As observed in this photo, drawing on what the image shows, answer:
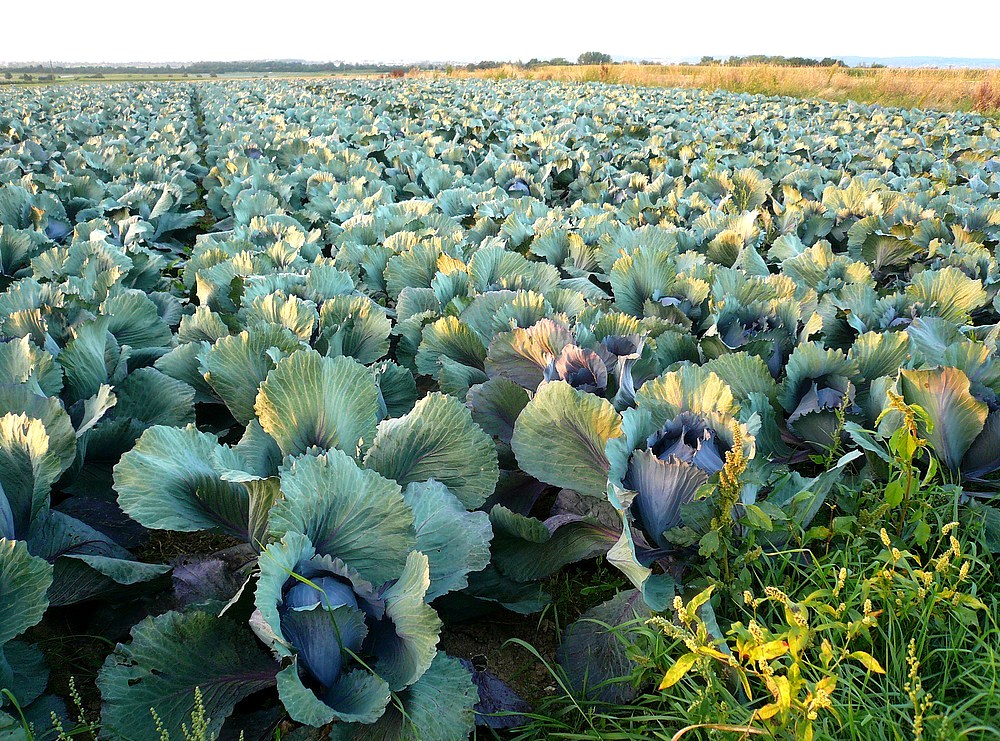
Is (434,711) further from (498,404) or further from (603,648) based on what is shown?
(498,404)

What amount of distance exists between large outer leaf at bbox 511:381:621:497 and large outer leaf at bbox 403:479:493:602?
0.26m

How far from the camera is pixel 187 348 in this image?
76.9 inches

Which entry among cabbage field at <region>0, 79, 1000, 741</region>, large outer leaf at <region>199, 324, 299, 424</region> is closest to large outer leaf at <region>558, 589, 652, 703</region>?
cabbage field at <region>0, 79, 1000, 741</region>

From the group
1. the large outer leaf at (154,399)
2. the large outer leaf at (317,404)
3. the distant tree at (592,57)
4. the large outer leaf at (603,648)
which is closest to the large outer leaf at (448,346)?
the large outer leaf at (317,404)

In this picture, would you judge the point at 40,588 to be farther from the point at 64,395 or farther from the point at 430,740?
the point at 64,395

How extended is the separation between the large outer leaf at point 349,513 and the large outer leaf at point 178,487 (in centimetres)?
27

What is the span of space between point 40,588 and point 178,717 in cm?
34

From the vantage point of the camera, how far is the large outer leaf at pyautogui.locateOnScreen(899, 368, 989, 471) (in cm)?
162

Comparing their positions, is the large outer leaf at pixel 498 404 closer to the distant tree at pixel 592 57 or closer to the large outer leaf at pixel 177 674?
the large outer leaf at pixel 177 674

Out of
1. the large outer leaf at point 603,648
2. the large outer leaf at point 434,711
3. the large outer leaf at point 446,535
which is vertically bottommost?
the large outer leaf at point 603,648

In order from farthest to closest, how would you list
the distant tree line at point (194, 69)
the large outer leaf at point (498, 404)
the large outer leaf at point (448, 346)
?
1. the distant tree line at point (194, 69)
2. the large outer leaf at point (448, 346)
3. the large outer leaf at point (498, 404)

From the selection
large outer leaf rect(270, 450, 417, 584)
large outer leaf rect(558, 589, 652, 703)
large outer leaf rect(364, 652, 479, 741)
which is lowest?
large outer leaf rect(558, 589, 652, 703)

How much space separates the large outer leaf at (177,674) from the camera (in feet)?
3.83

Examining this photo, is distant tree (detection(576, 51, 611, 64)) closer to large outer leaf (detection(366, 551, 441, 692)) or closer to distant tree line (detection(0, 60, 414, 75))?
distant tree line (detection(0, 60, 414, 75))
